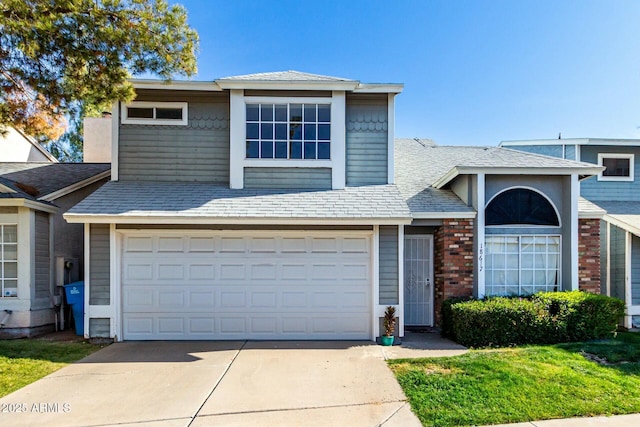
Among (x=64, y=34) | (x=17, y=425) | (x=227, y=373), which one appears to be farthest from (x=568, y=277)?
(x=64, y=34)

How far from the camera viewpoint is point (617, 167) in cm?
1305

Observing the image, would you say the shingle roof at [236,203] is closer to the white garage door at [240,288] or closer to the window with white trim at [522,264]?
the white garage door at [240,288]

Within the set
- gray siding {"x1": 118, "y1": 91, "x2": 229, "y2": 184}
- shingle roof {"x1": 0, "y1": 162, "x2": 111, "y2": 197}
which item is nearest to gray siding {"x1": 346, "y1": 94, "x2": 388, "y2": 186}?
gray siding {"x1": 118, "y1": 91, "x2": 229, "y2": 184}

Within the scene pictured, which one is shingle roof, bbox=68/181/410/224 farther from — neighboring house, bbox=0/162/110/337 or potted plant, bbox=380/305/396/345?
potted plant, bbox=380/305/396/345

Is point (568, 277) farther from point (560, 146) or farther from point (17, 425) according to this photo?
point (17, 425)

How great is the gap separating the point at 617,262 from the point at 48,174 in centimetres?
1549

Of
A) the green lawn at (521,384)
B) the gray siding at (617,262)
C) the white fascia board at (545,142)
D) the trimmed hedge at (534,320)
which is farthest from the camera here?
the white fascia board at (545,142)

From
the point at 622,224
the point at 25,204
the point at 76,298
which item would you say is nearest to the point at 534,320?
the point at 622,224

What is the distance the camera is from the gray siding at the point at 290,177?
936cm

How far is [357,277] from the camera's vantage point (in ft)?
29.0

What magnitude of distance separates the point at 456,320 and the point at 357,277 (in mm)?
2195

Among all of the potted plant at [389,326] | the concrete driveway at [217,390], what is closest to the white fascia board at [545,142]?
the potted plant at [389,326]

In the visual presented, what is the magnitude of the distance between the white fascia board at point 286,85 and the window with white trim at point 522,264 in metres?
4.84

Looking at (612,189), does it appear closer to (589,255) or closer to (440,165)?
(589,255)
